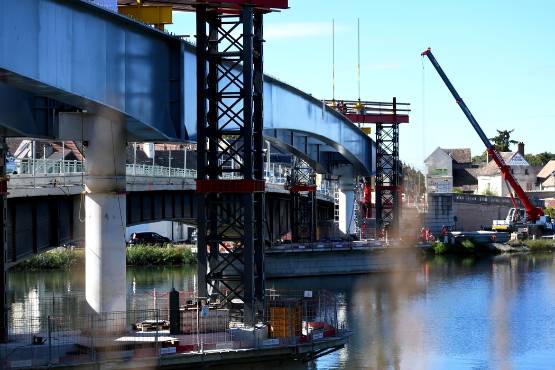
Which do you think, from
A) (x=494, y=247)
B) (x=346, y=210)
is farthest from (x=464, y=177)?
(x=346, y=210)

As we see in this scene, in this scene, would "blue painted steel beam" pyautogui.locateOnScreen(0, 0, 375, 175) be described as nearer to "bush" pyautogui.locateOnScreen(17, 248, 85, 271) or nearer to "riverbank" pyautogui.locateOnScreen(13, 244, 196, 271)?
"bush" pyautogui.locateOnScreen(17, 248, 85, 271)

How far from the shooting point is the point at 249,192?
39.1 metres

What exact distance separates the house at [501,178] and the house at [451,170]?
2708mm

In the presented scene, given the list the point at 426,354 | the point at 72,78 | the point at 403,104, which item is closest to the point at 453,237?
the point at 403,104

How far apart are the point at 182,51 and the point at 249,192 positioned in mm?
5287

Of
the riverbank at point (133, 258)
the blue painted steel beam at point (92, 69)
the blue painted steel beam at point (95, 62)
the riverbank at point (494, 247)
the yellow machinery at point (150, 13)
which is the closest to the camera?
the blue painted steel beam at point (95, 62)

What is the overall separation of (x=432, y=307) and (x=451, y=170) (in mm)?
117389

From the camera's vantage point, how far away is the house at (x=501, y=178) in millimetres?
173125

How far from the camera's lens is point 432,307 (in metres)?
66.9

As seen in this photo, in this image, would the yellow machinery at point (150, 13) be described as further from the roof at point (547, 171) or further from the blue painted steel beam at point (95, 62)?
the roof at point (547, 171)

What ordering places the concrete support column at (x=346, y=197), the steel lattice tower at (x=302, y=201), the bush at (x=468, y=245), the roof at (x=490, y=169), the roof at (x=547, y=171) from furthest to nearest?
the roof at (x=547, y=171) < the roof at (x=490, y=169) < the bush at (x=468, y=245) < the concrete support column at (x=346, y=197) < the steel lattice tower at (x=302, y=201)

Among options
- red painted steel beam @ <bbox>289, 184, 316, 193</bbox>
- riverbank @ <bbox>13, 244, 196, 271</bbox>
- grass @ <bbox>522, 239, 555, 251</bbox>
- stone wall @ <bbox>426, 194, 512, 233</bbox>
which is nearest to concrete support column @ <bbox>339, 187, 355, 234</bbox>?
red painted steel beam @ <bbox>289, 184, 316, 193</bbox>

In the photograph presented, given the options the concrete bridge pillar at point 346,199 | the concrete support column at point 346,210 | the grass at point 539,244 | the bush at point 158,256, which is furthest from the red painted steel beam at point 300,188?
the grass at point 539,244

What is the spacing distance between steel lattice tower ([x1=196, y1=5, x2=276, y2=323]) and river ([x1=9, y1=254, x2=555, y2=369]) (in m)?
4.84
